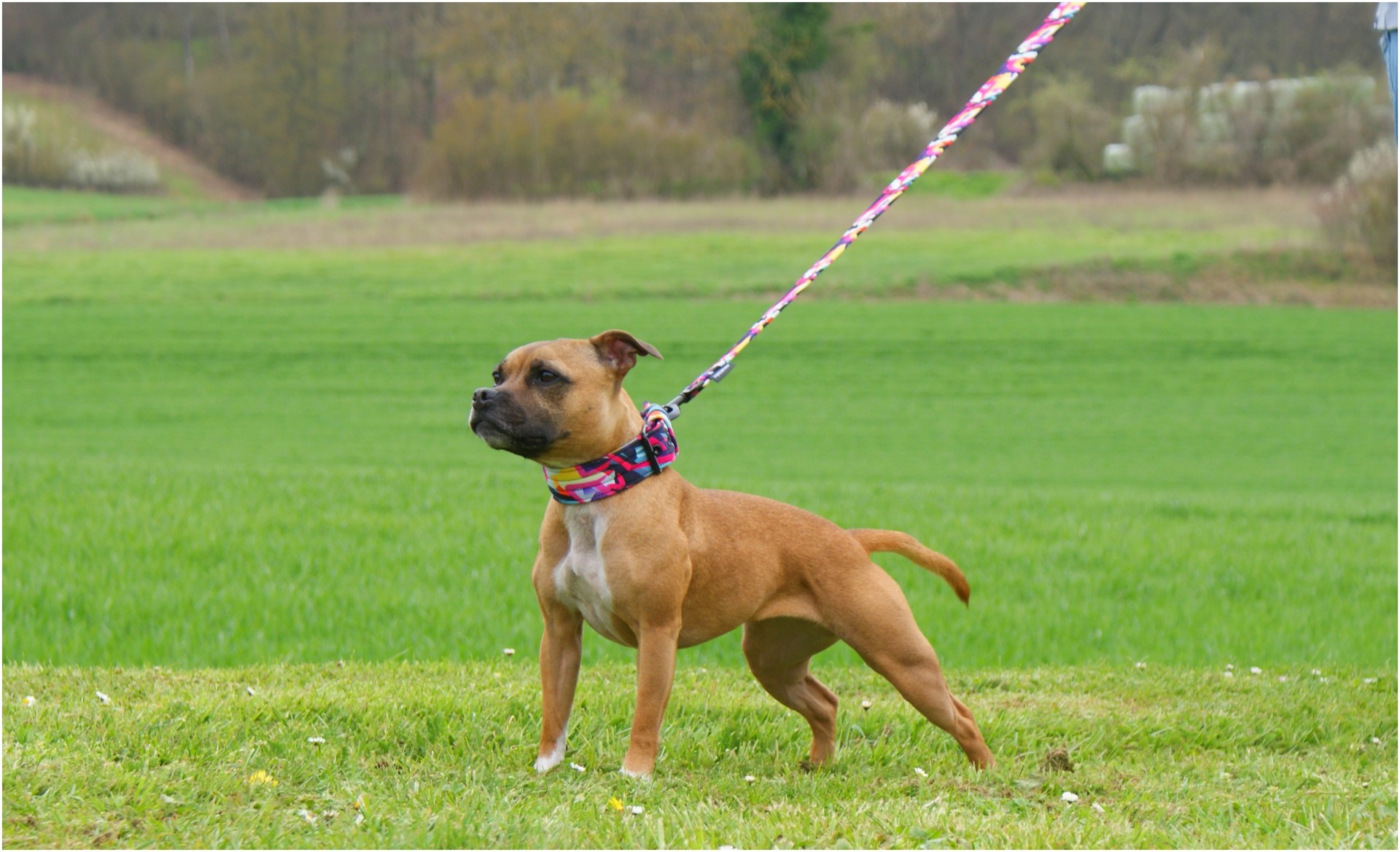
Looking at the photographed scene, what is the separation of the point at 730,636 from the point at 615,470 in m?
4.21

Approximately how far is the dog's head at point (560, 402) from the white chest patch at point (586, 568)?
0.19 m

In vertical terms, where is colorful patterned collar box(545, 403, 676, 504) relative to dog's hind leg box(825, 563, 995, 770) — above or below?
above

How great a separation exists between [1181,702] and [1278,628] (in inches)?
107

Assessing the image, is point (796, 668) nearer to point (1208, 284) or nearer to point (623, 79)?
point (1208, 284)

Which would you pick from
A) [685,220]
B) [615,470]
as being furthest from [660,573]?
[685,220]

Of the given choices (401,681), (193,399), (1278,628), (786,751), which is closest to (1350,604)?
(1278,628)

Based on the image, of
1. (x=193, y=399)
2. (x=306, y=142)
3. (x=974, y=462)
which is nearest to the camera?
(x=974, y=462)

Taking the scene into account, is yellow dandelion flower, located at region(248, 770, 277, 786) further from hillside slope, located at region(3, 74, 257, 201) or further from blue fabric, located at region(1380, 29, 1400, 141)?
hillside slope, located at region(3, 74, 257, 201)

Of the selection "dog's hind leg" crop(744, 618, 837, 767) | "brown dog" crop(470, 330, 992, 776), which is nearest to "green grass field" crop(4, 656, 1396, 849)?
"dog's hind leg" crop(744, 618, 837, 767)

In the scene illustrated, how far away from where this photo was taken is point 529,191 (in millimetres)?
49719

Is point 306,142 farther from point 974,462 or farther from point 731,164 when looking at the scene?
point 974,462

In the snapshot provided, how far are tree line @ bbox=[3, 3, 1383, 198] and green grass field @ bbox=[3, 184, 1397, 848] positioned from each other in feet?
57.5

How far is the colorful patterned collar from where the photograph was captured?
439 cm

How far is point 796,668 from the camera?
505 cm
